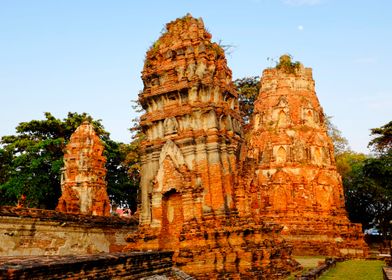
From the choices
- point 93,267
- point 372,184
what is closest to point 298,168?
point 372,184

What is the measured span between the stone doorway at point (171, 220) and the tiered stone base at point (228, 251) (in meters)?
0.24

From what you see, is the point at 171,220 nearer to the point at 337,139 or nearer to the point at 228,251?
the point at 228,251

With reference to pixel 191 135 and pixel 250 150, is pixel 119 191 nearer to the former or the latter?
pixel 250 150

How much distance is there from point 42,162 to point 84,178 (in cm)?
635

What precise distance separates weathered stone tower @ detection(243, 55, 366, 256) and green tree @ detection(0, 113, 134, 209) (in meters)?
10.6

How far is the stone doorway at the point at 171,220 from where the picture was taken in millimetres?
11712

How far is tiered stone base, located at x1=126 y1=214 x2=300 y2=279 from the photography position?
405 inches

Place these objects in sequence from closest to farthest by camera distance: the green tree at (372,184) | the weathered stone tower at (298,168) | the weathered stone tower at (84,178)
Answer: the weathered stone tower at (84,178) < the weathered stone tower at (298,168) < the green tree at (372,184)

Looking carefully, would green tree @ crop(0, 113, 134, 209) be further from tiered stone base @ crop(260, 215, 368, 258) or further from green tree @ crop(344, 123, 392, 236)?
green tree @ crop(344, 123, 392, 236)

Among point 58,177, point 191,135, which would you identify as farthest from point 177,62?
point 58,177

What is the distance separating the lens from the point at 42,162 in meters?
25.1

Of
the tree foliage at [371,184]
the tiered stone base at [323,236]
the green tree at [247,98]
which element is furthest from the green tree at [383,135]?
the green tree at [247,98]

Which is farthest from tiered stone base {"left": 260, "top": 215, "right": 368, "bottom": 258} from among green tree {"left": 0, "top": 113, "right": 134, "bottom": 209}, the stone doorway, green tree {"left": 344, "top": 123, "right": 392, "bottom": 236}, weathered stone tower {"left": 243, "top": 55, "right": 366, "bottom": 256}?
the stone doorway

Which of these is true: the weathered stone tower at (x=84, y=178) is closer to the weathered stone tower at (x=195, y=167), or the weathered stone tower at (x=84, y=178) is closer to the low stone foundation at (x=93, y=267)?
the weathered stone tower at (x=195, y=167)
